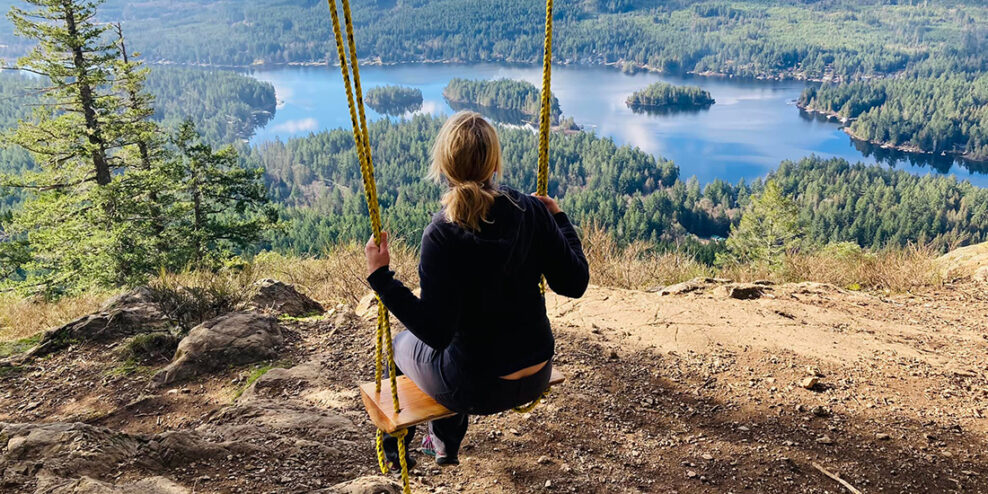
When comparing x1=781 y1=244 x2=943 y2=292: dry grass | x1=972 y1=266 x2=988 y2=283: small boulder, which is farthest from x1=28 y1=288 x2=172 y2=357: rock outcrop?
x1=972 y1=266 x2=988 y2=283: small boulder

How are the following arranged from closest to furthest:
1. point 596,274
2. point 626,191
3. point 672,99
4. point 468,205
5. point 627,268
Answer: point 468,205
point 596,274
point 627,268
point 626,191
point 672,99

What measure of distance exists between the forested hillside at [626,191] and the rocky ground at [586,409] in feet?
158

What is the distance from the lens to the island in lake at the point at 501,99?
117125 millimetres

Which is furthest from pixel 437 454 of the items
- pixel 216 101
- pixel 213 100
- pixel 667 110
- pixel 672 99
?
pixel 213 100

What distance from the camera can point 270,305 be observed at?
699 centimetres

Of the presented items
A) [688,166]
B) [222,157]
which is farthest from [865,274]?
[688,166]

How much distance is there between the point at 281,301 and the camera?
707 cm

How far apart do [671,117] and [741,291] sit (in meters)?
114

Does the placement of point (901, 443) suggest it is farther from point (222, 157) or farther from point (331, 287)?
point (222, 157)

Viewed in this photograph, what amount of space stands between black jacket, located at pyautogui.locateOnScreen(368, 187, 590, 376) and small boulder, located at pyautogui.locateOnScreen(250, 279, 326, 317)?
481 cm

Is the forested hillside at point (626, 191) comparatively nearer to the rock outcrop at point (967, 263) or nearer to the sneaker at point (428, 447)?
the rock outcrop at point (967, 263)

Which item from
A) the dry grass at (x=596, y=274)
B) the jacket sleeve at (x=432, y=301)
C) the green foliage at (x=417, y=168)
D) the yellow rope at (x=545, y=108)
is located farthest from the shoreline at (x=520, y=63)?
the jacket sleeve at (x=432, y=301)

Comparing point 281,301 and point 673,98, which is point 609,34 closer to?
point 673,98

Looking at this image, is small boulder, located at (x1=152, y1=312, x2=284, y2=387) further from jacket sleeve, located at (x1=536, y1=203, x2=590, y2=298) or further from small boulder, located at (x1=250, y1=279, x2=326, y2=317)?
jacket sleeve, located at (x1=536, y1=203, x2=590, y2=298)
